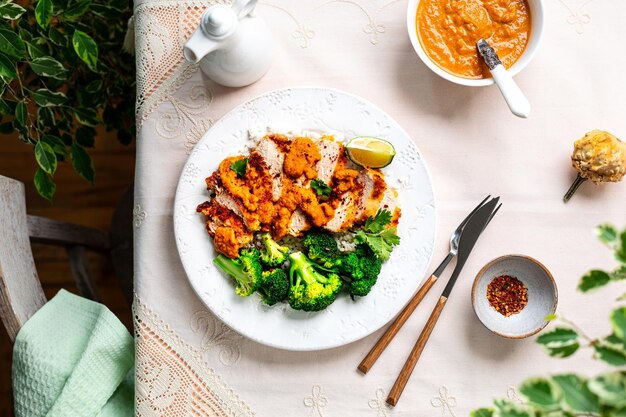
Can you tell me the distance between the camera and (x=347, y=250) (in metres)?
1.58

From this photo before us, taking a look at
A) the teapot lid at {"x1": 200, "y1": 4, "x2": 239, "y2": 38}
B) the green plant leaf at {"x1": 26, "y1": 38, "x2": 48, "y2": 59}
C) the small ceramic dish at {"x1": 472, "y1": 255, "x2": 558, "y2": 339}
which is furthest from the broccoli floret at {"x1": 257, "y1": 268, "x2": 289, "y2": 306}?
the green plant leaf at {"x1": 26, "y1": 38, "x2": 48, "y2": 59}

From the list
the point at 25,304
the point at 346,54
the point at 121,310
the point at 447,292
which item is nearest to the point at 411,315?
the point at 447,292

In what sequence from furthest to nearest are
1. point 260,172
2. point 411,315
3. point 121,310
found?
point 121,310 → point 411,315 → point 260,172

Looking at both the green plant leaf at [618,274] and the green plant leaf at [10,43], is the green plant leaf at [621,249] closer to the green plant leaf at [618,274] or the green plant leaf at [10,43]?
the green plant leaf at [618,274]

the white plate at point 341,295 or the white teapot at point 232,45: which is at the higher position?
the white teapot at point 232,45

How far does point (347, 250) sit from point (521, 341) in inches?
23.2

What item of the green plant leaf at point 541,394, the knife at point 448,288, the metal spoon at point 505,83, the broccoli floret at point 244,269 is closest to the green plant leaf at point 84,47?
the broccoli floret at point 244,269

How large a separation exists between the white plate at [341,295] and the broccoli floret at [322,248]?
120 millimetres

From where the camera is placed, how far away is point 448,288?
1632mm

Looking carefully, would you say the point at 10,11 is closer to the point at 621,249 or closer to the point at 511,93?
the point at 511,93

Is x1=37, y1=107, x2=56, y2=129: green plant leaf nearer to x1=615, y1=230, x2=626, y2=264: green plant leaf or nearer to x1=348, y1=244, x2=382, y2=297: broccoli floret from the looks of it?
x1=348, y1=244, x2=382, y2=297: broccoli floret

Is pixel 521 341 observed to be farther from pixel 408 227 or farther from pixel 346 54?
pixel 346 54

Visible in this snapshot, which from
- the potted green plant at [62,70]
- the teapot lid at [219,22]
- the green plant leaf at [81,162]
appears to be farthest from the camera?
the green plant leaf at [81,162]

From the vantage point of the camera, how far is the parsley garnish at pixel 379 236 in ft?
5.03
